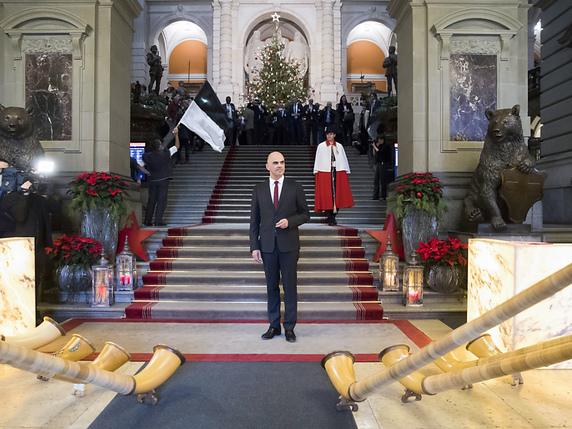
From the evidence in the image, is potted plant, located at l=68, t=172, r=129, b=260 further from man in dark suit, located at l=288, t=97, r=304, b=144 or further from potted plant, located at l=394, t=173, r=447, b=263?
man in dark suit, located at l=288, t=97, r=304, b=144

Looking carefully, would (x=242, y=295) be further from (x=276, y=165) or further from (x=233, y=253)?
(x=276, y=165)

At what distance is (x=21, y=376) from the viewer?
3176 millimetres

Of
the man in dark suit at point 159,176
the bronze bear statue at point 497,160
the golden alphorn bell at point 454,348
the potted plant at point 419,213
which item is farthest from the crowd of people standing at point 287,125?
the golden alphorn bell at point 454,348

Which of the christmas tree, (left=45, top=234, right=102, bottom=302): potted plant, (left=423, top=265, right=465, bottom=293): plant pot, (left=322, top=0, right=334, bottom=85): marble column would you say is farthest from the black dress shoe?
(left=322, top=0, right=334, bottom=85): marble column

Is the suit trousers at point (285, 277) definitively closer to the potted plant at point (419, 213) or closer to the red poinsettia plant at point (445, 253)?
the red poinsettia plant at point (445, 253)

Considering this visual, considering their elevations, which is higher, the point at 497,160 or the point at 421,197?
the point at 497,160

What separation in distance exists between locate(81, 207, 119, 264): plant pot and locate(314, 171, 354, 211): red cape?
3.76m

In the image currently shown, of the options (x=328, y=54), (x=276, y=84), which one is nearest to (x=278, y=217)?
(x=276, y=84)

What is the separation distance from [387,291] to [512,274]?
2270mm

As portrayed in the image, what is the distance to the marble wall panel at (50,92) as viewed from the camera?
660 cm

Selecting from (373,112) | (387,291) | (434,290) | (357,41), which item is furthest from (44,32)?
(357,41)

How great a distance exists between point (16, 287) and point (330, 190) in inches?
213

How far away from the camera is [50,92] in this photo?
6617 millimetres

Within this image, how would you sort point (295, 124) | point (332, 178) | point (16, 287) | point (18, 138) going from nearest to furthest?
point (16, 287), point (18, 138), point (332, 178), point (295, 124)
